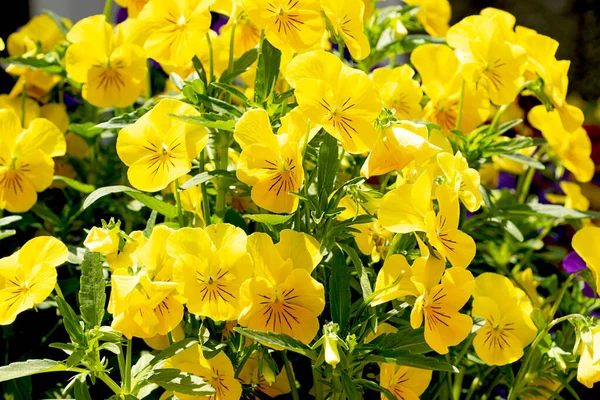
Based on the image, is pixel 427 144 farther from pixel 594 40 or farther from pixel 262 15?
pixel 594 40

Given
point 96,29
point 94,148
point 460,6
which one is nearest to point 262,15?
point 96,29

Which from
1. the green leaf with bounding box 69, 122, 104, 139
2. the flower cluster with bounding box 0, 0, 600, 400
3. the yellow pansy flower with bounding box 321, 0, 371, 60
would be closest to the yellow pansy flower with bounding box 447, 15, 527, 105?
the flower cluster with bounding box 0, 0, 600, 400

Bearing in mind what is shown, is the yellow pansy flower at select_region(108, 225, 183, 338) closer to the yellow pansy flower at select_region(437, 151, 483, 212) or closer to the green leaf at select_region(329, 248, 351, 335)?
the green leaf at select_region(329, 248, 351, 335)

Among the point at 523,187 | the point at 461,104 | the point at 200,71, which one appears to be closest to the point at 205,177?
the point at 200,71

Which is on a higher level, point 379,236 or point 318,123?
point 318,123

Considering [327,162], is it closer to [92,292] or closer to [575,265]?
[92,292]

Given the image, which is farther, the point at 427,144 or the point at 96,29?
the point at 96,29

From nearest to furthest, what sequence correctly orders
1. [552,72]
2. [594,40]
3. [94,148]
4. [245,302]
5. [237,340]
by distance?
1. [245,302]
2. [237,340]
3. [552,72]
4. [94,148]
5. [594,40]

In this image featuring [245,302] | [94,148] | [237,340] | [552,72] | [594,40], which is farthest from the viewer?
[594,40]
